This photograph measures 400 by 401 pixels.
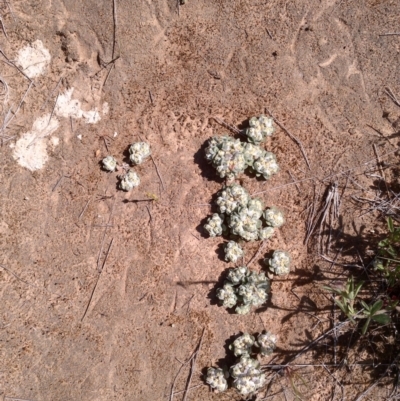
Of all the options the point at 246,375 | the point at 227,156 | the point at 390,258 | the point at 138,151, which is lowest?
the point at 246,375

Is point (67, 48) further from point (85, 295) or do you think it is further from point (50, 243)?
point (85, 295)

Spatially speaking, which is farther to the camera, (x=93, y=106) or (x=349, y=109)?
(x=93, y=106)

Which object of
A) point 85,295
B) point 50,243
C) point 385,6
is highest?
point 385,6

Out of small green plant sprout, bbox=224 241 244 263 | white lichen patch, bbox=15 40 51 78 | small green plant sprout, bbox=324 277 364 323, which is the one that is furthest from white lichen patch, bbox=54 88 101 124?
small green plant sprout, bbox=324 277 364 323

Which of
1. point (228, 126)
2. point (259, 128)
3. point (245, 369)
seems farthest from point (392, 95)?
point (245, 369)

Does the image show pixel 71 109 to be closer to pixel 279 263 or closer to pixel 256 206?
pixel 256 206

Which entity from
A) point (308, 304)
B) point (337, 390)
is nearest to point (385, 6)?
point (308, 304)
